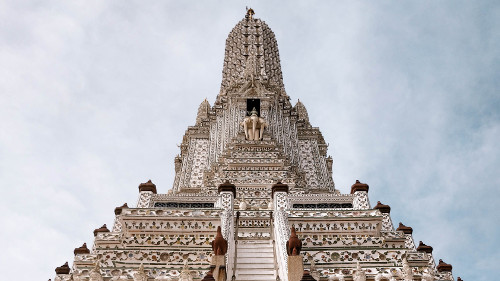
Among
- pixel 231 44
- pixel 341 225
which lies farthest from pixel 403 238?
pixel 231 44

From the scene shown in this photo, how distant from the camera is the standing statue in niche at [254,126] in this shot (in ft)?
71.7

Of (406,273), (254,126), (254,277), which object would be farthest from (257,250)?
(254,126)

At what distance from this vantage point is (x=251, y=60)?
91.4 ft

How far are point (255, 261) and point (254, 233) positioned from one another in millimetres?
2899

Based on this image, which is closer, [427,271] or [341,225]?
[427,271]

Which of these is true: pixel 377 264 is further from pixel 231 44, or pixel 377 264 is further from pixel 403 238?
pixel 231 44

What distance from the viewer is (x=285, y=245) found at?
414 inches

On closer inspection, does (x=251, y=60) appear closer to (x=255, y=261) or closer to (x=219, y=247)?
(x=255, y=261)

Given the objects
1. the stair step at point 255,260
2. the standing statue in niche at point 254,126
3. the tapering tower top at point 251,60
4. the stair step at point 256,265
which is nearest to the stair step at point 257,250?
the stair step at point 255,260

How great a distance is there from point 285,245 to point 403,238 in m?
3.18

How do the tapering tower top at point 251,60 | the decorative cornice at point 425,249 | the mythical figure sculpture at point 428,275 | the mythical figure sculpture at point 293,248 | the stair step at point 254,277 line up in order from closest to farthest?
the mythical figure sculpture at point 293,248
the mythical figure sculpture at point 428,275
the stair step at point 254,277
the decorative cornice at point 425,249
the tapering tower top at point 251,60

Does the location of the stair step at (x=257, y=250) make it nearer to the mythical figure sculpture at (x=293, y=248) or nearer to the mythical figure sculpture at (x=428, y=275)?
the mythical figure sculpture at (x=293, y=248)

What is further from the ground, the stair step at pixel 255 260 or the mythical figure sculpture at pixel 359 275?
the stair step at pixel 255 260

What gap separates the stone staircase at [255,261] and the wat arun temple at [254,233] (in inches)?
0.7
